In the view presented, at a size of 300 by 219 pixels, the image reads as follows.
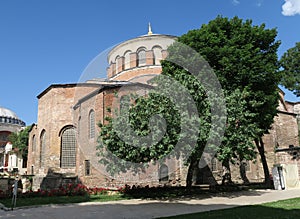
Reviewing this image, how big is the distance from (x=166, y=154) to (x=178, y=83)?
3.95 m

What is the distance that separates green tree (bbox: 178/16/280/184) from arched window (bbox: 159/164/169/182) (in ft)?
27.9

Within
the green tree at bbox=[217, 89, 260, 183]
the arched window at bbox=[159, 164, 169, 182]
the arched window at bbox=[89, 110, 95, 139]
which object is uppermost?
the arched window at bbox=[89, 110, 95, 139]

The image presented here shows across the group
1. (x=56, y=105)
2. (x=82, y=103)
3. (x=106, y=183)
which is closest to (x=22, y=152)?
(x=56, y=105)

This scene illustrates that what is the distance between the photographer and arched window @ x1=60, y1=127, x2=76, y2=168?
2539 centimetres

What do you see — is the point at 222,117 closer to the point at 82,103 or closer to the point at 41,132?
the point at 82,103

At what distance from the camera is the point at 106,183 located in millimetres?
20078

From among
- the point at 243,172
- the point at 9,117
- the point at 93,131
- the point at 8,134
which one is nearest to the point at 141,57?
the point at 93,131

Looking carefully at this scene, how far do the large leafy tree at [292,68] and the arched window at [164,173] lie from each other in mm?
12567

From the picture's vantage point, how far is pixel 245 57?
50.2 ft

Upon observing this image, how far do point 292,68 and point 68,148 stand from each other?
2194 centimetres

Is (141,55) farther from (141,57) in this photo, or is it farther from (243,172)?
(243,172)

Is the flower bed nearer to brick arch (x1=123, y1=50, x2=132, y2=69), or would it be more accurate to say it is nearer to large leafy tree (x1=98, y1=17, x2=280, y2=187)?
large leafy tree (x1=98, y1=17, x2=280, y2=187)

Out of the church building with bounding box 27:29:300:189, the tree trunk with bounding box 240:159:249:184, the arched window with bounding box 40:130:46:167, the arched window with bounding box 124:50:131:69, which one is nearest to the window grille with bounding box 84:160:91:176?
the church building with bounding box 27:29:300:189

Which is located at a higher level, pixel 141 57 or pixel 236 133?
pixel 141 57
